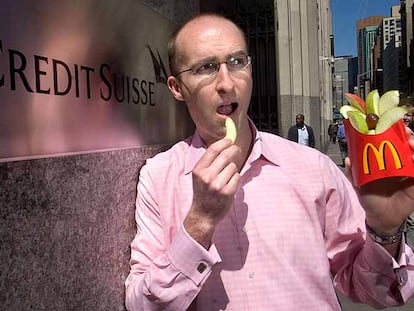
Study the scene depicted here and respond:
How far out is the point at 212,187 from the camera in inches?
53.4

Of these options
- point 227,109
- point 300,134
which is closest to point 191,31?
point 227,109

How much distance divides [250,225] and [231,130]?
35 centimetres

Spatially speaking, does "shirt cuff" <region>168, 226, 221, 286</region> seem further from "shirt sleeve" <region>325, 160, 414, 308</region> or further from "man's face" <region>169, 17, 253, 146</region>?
"shirt sleeve" <region>325, 160, 414, 308</region>

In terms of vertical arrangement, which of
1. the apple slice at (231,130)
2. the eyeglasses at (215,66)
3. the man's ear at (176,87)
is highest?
the eyeglasses at (215,66)

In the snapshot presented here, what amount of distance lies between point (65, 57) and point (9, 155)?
46cm

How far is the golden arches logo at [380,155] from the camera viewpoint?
1.42 meters

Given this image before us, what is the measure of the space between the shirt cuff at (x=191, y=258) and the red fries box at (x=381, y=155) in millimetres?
511

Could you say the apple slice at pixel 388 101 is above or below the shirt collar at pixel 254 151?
above

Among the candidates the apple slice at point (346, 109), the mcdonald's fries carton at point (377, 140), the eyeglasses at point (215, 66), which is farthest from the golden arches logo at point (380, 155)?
the eyeglasses at point (215, 66)

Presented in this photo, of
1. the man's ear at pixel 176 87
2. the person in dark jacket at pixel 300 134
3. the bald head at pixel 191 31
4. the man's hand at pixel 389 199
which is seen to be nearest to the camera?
the man's hand at pixel 389 199

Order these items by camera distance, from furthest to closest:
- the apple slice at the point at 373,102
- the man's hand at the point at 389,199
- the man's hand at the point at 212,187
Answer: the apple slice at the point at 373,102, the man's hand at the point at 389,199, the man's hand at the point at 212,187

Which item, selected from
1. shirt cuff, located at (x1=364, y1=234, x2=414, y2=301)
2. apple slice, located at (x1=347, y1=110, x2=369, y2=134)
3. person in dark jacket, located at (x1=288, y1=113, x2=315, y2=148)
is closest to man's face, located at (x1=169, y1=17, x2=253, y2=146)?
apple slice, located at (x1=347, y1=110, x2=369, y2=134)

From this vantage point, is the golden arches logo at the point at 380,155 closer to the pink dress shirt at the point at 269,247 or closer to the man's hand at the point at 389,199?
Result: the man's hand at the point at 389,199

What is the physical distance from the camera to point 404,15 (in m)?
116
